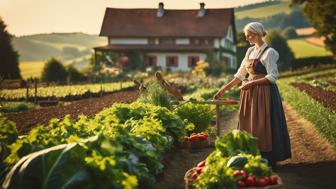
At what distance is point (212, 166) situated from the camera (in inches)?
248

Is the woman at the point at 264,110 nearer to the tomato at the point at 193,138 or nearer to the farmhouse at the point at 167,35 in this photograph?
the tomato at the point at 193,138

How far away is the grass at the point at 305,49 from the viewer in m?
69.2

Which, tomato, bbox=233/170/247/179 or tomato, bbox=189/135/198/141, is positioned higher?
tomato, bbox=233/170/247/179

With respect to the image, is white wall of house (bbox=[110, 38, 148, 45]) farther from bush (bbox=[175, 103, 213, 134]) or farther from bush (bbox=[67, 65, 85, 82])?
bush (bbox=[175, 103, 213, 134])

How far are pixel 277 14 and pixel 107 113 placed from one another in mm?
95750

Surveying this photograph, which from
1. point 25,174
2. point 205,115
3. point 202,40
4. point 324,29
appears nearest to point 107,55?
point 202,40

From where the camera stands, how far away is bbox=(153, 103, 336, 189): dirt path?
763cm

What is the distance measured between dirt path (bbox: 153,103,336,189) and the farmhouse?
39288mm

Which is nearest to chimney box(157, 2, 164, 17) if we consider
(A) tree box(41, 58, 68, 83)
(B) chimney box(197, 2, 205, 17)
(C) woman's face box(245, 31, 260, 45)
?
(B) chimney box(197, 2, 205, 17)

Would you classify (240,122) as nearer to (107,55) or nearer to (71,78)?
(71,78)

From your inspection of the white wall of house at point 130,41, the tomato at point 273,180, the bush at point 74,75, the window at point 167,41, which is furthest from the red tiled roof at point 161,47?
the tomato at point 273,180

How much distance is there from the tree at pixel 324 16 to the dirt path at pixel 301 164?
3040 centimetres

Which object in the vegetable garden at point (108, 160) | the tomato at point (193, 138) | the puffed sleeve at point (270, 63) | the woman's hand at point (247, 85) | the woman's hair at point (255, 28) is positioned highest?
the woman's hair at point (255, 28)

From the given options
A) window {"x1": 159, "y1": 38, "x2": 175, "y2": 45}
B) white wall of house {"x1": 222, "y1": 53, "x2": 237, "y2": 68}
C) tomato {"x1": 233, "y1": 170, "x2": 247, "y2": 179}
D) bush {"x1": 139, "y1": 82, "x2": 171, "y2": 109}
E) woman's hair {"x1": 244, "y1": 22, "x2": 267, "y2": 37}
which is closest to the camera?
tomato {"x1": 233, "y1": 170, "x2": 247, "y2": 179}
